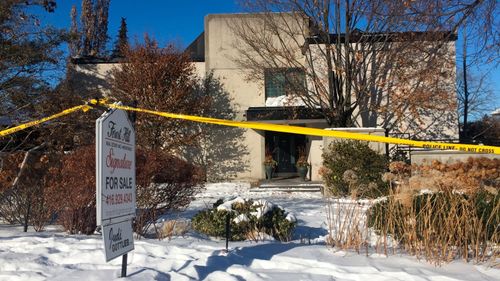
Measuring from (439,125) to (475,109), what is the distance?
1428 centimetres

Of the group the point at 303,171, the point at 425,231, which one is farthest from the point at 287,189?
the point at 425,231

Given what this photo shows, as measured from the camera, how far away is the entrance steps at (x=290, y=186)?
64.2 feet

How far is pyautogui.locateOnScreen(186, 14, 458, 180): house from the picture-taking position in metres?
21.6

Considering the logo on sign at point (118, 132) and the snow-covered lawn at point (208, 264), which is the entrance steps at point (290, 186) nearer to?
the snow-covered lawn at point (208, 264)

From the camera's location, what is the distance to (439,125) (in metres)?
22.4

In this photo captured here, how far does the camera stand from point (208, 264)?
220 inches

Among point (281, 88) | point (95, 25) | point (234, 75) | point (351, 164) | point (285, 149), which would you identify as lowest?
point (351, 164)

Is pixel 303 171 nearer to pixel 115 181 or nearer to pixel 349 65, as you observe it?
pixel 349 65

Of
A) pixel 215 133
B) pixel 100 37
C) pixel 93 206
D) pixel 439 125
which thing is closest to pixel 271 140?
pixel 215 133

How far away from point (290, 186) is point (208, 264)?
14.6 meters

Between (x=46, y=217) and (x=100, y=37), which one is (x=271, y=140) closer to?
(x=46, y=217)

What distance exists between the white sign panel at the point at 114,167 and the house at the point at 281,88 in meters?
16.2

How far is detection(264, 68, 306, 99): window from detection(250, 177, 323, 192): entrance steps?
146 inches

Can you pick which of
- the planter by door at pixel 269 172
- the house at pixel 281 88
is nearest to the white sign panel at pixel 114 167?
the house at pixel 281 88
